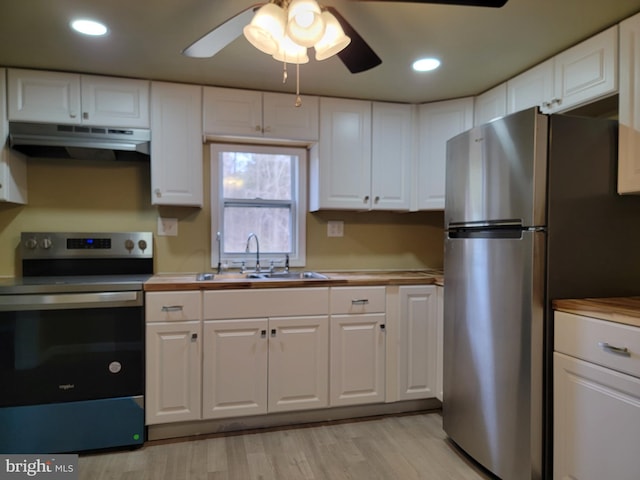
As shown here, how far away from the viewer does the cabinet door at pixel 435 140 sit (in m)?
2.79

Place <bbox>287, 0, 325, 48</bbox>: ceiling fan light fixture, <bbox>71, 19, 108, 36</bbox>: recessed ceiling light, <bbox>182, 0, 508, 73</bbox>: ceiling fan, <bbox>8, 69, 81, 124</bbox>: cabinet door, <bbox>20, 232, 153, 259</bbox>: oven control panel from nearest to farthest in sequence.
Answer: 1. <bbox>287, 0, 325, 48</bbox>: ceiling fan light fixture
2. <bbox>182, 0, 508, 73</bbox>: ceiling fan
3. <bbox>71, 19, 108, 36</bbox>: recessed ceiling light
4. <bbox>8, 69, 81, 124</bbox>: cabinet door
5. <bbox>20, 232, 153, 259</bbox>: oven control panel

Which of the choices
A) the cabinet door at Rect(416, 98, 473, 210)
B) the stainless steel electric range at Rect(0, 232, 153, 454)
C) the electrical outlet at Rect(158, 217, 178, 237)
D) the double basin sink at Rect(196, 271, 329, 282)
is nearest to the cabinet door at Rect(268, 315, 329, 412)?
the double basin sink at Rect(196, 271, 329, 282)

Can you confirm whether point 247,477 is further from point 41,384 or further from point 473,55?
point 473,55

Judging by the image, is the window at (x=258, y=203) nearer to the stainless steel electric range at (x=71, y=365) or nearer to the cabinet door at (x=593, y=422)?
the stainless steel electric range at (x=71, y=365)

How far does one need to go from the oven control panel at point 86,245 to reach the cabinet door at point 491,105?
7.93 ft

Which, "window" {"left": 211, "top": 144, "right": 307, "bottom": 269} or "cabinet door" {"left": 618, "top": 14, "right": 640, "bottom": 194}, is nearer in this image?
"cabinet door" {"left": 618, "top": 14, "right": 640, "bottom": 194}

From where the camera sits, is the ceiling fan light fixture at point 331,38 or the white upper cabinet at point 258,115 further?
the white upper cabinet at point 258,115

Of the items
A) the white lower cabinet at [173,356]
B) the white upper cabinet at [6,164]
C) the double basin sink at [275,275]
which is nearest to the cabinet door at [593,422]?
the double basin sink at [275,275]

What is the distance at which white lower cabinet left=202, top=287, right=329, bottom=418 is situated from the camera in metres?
2.29

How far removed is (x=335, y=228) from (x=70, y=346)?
187cm

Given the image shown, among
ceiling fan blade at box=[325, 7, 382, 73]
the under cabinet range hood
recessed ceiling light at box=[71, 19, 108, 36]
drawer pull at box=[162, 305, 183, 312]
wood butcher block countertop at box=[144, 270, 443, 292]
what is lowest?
drawer pull at box=[162, 305, 183, 312]

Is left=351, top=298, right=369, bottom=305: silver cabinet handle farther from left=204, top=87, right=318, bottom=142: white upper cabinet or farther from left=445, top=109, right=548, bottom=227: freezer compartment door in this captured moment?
left=204, top=87, right=318, bottom=142: white upper cabinet

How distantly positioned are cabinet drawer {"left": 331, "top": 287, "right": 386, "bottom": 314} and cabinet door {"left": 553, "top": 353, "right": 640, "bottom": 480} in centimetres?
107

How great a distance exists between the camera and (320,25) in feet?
4.20
